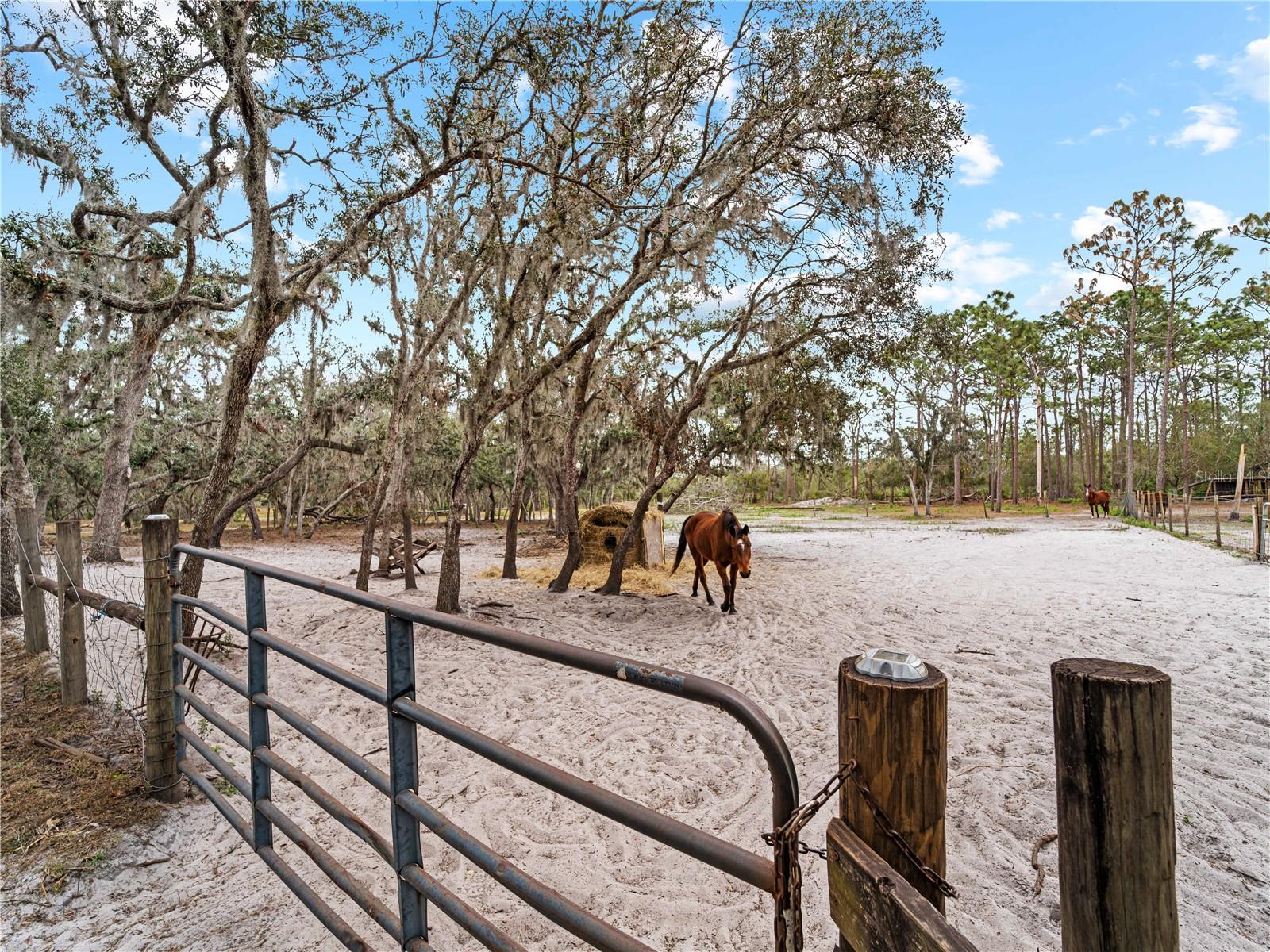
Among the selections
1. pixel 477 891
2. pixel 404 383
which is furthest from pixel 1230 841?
pixel 404 383

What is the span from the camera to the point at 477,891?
2.92 m

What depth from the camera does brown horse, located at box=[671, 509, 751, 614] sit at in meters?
8.85

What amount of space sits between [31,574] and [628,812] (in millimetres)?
6504

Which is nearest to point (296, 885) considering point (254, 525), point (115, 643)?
point (115, 643)

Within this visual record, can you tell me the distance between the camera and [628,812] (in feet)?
4.18

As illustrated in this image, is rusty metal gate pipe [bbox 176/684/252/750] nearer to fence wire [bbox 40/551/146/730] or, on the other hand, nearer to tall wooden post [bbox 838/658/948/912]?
fence wire [bbox 40/551/146/730]

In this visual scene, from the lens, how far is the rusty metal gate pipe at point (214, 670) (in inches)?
104

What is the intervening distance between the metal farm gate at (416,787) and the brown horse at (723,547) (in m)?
6.48

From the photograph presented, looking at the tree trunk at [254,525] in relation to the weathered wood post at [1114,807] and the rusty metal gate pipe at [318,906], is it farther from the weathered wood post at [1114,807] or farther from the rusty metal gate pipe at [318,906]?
the weathered wood post at [1114,807]

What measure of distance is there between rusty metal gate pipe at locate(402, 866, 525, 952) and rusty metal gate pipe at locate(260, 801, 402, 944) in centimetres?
22

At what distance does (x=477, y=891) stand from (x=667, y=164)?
7.95 m

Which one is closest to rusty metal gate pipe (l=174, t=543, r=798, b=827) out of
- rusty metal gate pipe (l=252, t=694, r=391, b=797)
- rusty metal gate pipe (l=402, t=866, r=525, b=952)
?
A: rusty metal gate pipe (l=252, t=694, r=391, b=797)

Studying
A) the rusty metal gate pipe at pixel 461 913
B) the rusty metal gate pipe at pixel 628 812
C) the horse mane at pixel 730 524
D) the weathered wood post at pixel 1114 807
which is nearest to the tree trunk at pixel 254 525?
the horse mane at pixel 730 524

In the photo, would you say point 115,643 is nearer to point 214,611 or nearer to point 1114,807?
point 214,611
